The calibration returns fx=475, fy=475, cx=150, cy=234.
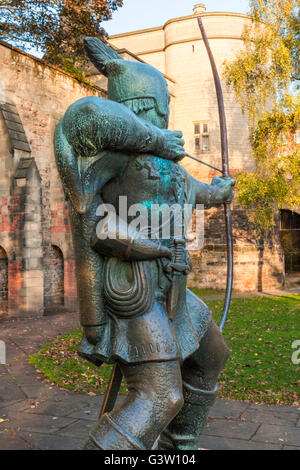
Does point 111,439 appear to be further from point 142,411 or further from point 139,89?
point 139,89

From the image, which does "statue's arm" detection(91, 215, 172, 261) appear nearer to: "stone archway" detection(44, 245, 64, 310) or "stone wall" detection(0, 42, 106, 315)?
"stone wall" detection(0, 42, 106, 315)

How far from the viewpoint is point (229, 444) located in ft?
12.3

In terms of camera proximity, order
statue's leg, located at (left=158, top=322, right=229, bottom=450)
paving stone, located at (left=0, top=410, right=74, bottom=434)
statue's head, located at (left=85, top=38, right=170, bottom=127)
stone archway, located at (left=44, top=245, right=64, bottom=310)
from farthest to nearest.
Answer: stone archway, located at (left=44, top=245, right=64, bottom=310), paving stone, located at (left=0, top=410, right=74, bottom=434), statue's leg, located at (left=158, top=322, right=229, bottom=450), statue's head, located at (left=85, top=38, right=170, bottom=127)

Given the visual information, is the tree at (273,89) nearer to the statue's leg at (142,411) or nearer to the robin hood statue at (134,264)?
the robin hood statue at (134,264)

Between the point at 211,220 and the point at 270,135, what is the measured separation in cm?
639

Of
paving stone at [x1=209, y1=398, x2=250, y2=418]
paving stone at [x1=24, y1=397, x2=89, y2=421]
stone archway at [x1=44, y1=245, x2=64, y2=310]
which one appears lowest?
paving stone at [x1=209, y1=398, x2=250, y2=418]

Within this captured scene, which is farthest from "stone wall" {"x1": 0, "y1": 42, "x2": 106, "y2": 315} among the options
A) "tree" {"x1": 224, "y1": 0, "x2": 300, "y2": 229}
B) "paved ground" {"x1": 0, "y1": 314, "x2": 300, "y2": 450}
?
"paved ground" {"x1": 0, "y1": 314, "x2": 300, "y2": 450}

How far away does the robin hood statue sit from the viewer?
212cm

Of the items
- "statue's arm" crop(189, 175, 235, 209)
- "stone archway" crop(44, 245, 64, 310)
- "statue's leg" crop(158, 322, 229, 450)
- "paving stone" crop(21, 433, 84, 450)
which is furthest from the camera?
"stone archway" crop(44, 245, 64, 310)

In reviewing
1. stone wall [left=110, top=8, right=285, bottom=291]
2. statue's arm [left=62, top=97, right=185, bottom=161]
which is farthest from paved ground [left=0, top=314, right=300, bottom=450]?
stone wall [left=110, top=8, right=285, bottom=291]

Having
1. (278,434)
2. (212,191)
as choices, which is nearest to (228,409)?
(278,434)

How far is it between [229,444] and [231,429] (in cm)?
37

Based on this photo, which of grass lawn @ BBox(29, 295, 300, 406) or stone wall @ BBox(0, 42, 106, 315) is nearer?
grass lawn @ BBox(29, 295, 300, 406)

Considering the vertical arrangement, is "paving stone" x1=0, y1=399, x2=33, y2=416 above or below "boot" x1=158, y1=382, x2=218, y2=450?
below
